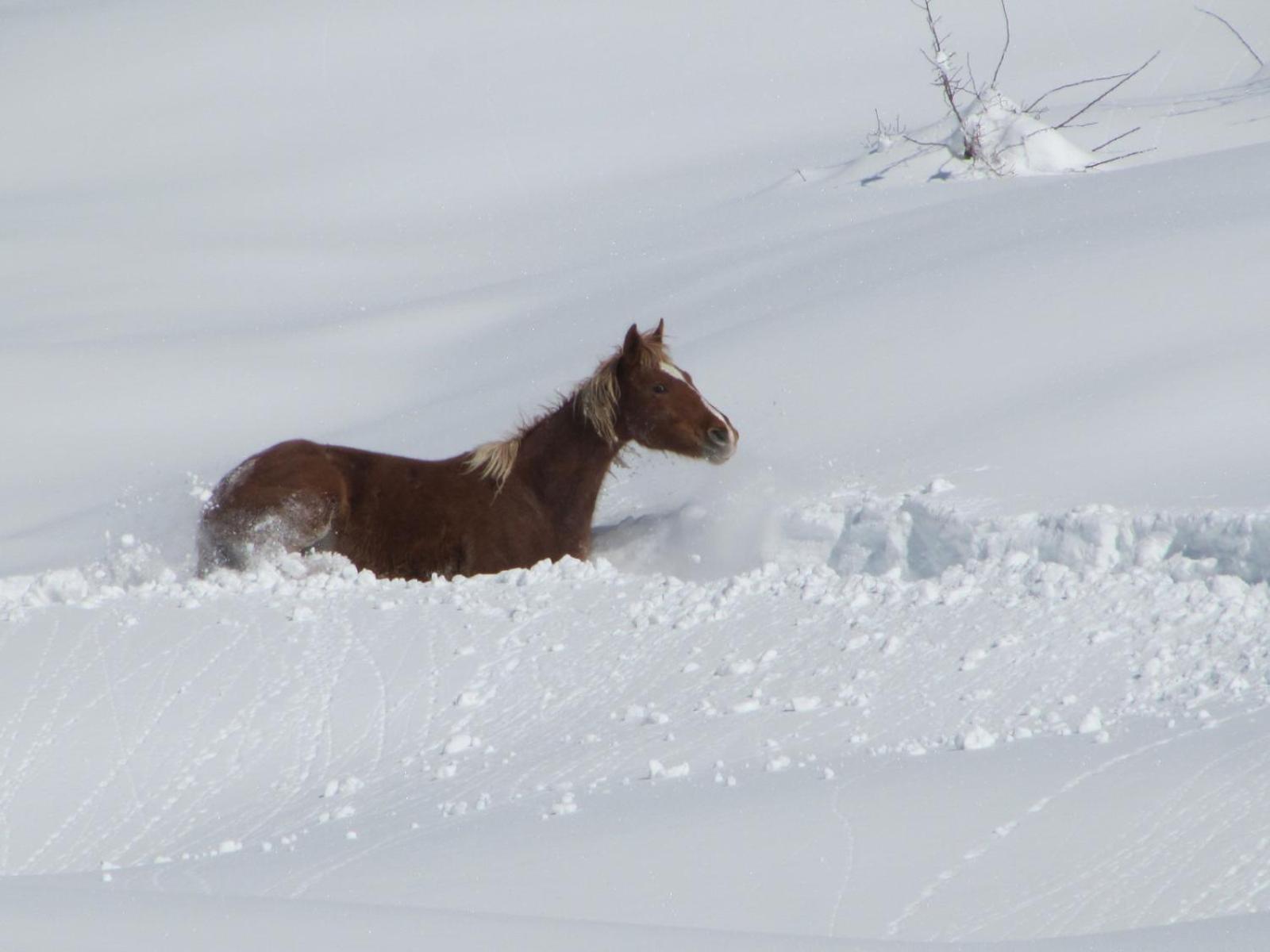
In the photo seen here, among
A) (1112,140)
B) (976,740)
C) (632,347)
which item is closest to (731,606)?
(976,740)

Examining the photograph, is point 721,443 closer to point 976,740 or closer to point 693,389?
point 693,389

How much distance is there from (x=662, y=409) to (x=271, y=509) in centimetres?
162

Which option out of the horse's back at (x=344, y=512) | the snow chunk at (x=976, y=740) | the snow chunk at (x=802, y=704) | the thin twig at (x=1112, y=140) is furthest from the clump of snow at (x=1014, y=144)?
the snow chunk at (x=976, y=740)

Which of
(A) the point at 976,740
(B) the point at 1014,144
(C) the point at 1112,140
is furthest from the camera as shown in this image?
(C) the point at 1112,140

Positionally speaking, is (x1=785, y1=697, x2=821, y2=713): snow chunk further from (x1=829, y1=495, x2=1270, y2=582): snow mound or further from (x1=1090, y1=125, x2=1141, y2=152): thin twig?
(x1=1090, y1=125, x2=1141, y2=152): thin twig

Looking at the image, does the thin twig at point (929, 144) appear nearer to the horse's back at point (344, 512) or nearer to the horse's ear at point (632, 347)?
the horse's ear at point (632, 347)

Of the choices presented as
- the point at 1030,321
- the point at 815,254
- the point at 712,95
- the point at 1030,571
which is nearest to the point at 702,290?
the point at 815,254

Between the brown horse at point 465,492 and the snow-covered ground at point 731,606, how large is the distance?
211 millimetres

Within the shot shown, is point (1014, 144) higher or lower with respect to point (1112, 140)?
higher

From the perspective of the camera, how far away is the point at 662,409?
6.57 m

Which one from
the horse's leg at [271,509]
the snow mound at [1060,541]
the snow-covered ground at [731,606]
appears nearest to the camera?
the snow-covered ground at [731,606]

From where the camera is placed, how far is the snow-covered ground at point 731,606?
3.06 metres

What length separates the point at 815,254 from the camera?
10078 millimetres

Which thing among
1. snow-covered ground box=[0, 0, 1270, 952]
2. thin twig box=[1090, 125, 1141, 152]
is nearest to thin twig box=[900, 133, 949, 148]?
snow-covered ground box=[0, 0, 1270, 952]
